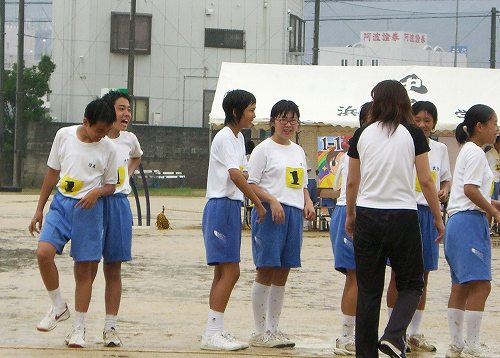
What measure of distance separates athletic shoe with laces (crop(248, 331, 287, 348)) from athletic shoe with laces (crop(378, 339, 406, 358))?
156cm

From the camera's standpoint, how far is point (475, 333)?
8.28 metres

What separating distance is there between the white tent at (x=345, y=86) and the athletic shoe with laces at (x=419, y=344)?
14.0 meters

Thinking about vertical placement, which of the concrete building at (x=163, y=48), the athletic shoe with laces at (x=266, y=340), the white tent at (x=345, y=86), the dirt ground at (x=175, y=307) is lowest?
the dirt ground at (x=175, y=307)

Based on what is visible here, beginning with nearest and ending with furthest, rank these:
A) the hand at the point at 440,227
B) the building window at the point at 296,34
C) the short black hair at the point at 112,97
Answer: the hand at the point at 440,227, the short black hair at the point at 112,97, the building window at the point at 296,34

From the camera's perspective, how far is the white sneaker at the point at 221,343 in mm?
8328

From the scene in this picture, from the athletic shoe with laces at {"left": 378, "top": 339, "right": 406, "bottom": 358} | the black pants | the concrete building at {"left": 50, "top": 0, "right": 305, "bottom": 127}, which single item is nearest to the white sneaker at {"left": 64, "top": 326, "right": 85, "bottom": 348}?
the black pants

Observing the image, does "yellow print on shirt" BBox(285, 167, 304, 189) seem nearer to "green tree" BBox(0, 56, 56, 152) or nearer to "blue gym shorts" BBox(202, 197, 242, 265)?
"blue gym shorts" BBox(202, 197, 242, 265)

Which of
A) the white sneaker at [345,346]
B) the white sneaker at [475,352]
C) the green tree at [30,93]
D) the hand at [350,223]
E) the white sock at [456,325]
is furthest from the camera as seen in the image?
the green tree at [30,93]

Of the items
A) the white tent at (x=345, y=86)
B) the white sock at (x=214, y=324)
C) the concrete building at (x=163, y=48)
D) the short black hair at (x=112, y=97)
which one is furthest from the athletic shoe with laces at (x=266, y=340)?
the concrete building at (x=163, y=48)

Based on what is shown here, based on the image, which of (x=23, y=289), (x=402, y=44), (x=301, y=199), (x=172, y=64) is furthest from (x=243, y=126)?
(x=402, y=44)

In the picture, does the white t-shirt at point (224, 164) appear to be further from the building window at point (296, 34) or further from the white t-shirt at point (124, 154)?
the building window at point (296, 34)

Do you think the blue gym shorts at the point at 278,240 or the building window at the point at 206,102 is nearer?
the blue gym shorts at the point at 278,240

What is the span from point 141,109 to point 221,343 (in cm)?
4268

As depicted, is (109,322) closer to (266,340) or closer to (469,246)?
(266,340)
